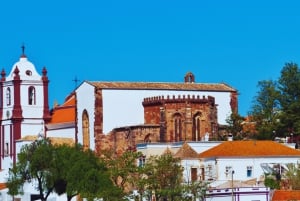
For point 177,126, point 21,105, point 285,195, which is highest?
point 21,105

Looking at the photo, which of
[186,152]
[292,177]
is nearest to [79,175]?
[186,152]

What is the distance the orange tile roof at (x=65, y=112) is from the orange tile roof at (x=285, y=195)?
3771cm

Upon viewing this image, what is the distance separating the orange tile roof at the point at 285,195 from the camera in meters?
97.6

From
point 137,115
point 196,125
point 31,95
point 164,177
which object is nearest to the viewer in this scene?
point 164,177

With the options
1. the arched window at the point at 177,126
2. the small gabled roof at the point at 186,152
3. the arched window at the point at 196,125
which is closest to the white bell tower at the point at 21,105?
the arched window at the point at 177,126

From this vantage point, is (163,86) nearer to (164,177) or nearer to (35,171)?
(35,171)

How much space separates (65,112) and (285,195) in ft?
140

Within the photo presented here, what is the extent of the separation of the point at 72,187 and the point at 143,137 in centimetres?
1805

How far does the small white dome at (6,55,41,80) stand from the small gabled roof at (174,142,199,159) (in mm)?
32034

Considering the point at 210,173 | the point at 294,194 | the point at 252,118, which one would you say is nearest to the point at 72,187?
the point at 210,173

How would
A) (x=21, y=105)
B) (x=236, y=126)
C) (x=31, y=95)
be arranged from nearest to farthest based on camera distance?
(x=236, y=126) < (x=21, y=105) < (x=31, y=95)

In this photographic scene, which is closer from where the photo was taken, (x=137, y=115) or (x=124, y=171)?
(x=124, y=171)

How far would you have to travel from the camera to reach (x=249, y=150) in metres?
110

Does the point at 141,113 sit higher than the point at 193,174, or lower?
higher
